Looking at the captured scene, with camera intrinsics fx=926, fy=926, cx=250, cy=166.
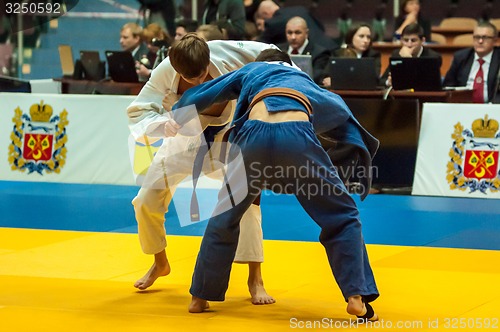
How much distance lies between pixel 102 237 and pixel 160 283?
4.79 ft

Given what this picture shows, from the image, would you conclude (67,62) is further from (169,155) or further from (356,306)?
(356,306)

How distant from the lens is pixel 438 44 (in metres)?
11.4

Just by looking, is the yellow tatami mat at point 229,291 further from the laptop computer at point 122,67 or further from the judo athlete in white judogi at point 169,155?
the laptop computer at point 122,67

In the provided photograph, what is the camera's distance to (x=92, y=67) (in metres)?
11.1

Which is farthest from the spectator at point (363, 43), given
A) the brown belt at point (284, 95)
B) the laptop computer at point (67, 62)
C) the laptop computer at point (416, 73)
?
the brown belt at point (284, 95)

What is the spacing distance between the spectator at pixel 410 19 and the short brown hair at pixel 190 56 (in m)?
7.21

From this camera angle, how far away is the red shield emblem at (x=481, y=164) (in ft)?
25.8

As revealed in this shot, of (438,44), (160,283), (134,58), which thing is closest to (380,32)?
(438,44)

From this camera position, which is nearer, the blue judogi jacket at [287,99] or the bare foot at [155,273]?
the blue judogi jacket at [287,99]

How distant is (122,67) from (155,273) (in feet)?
18.7

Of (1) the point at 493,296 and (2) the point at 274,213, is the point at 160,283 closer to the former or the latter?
(1) the point at 493,296

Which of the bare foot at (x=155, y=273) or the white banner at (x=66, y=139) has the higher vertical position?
the bare foot at (x=155, y=273)

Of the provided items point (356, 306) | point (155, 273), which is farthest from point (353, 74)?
point (356, 306)

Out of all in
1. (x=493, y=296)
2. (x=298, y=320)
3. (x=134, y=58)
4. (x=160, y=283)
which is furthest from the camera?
(x=134, y=58)
